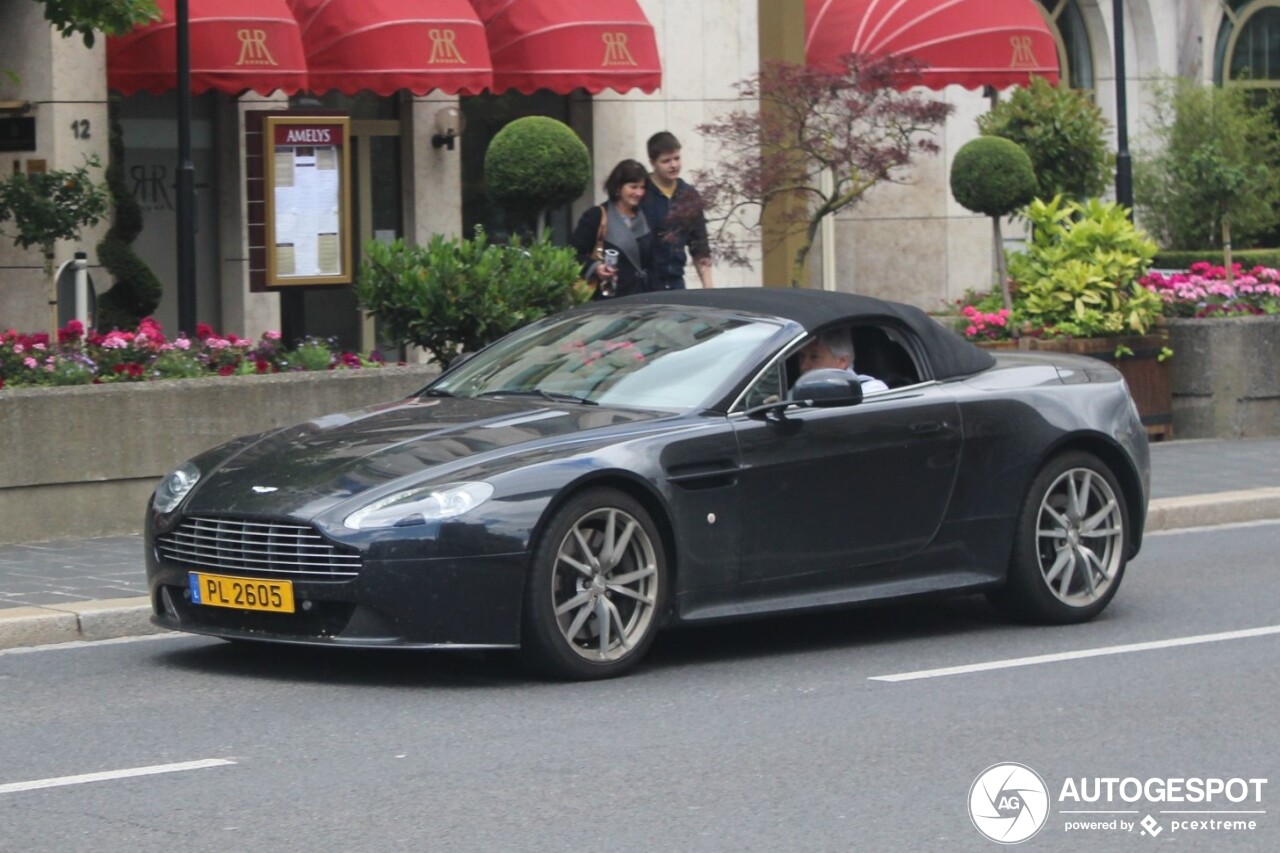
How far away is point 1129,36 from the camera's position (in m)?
33.2

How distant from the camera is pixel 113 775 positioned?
22.3 feet

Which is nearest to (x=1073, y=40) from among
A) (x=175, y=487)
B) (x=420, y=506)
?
(x=175, y=487)

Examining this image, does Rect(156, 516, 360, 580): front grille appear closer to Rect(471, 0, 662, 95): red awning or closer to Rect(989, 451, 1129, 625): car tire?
Rect(989, 451, 1129, 625): car tire

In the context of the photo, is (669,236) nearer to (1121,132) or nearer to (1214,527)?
(1214,527)

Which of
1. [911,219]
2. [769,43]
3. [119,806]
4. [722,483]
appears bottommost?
[119,806]

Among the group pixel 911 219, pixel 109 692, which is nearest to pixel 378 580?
pixel 109 692

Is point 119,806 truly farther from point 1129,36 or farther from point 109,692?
point 1129,36

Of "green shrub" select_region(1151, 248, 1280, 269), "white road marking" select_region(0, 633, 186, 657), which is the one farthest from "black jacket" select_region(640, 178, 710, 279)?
"green shrub" select_region(1151, 248, 1280, 269)

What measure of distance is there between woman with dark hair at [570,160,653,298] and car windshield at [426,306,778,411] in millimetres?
4138

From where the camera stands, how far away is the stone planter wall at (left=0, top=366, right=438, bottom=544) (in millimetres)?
11711

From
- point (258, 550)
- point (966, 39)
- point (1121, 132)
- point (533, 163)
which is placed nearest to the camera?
point (258, 550)

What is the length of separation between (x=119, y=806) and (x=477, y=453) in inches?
86.1

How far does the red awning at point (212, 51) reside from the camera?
18141 mm

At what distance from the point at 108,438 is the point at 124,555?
86cm
